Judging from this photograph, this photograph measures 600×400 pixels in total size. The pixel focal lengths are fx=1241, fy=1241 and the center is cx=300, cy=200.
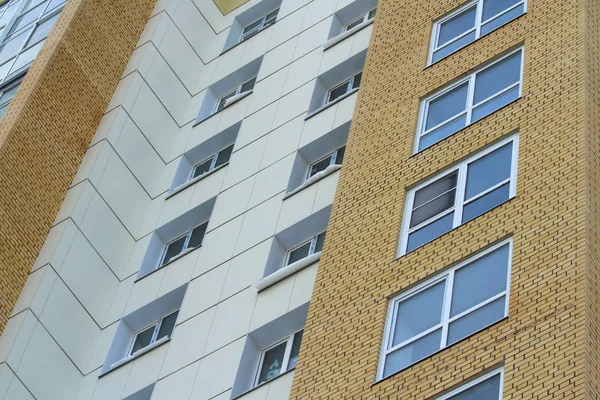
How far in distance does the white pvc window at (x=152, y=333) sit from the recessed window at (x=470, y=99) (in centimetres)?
747

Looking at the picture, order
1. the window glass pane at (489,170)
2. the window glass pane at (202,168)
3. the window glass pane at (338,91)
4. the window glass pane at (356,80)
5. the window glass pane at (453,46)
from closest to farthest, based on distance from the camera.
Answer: the window glass pane at (489,170), the window glass pane at (453,46), the window glass pane at (356,80), the window glass pane at (338,91), the window glass pane at (202,168)

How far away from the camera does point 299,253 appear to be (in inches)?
1043

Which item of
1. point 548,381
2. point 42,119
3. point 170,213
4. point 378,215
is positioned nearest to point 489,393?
point 548,381

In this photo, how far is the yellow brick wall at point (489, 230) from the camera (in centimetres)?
1736

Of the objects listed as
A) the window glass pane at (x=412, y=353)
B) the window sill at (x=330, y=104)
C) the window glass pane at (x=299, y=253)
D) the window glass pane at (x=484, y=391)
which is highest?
the window sill at (x=330, y=104)

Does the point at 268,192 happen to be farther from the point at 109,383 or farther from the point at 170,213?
the point at 109,383

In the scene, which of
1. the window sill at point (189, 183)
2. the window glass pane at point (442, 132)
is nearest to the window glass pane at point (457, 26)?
the window glass pane at point (442, 132)

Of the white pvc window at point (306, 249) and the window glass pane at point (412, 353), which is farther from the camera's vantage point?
the white pvc window at point (306, 249)

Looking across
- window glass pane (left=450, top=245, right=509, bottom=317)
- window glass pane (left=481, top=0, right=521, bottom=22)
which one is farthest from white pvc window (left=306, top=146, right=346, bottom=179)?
window glass pane (left=450, top=245, right=509, bottom=317)

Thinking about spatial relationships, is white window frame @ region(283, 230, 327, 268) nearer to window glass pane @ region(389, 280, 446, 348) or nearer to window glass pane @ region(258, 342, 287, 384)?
window glass pane @ region(258, 342, 287, 384)

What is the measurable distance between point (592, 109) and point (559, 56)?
1.80 metres

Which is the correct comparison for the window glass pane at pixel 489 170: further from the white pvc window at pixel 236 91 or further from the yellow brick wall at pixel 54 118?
the white pvc window at pixel 236 91

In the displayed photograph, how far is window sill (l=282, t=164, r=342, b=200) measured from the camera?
88.7ft

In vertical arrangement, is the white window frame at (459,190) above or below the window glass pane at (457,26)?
below
